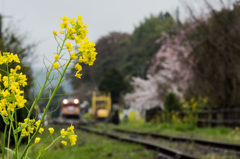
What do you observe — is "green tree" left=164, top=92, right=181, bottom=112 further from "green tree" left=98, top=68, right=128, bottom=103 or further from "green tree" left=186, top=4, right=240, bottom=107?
"green tree" left=98, top=68, right=128, bottom=103

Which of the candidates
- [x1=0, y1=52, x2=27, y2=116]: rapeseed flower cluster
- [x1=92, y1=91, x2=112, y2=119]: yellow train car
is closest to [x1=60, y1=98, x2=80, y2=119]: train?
[x1=92, y1=91, x2=112, y2=119]: yellow train car

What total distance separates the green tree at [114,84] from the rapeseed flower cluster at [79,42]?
44804 mm

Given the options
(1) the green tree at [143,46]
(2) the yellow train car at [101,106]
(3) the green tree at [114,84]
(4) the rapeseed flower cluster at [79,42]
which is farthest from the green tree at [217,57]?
(3) the green tree at [114,84]

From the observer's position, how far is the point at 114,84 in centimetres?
4706

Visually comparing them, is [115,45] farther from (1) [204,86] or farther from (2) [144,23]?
(1) [204,86]

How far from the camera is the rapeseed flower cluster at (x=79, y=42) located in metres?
1.51

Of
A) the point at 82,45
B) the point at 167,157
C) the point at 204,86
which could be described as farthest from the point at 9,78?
the point at 204,86

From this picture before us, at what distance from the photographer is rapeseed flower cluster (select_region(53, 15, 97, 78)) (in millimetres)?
1508

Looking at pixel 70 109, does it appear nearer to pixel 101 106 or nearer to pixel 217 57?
pixel 101 106

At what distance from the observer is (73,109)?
30469 millimetres

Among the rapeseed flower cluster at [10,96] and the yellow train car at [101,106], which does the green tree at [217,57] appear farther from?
the yellow train car at [101,106]

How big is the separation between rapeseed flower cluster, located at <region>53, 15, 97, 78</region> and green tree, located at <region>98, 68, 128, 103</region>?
44804 mm

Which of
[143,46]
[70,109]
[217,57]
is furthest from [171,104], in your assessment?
[143,46]

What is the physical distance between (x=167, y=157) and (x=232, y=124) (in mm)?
7584
